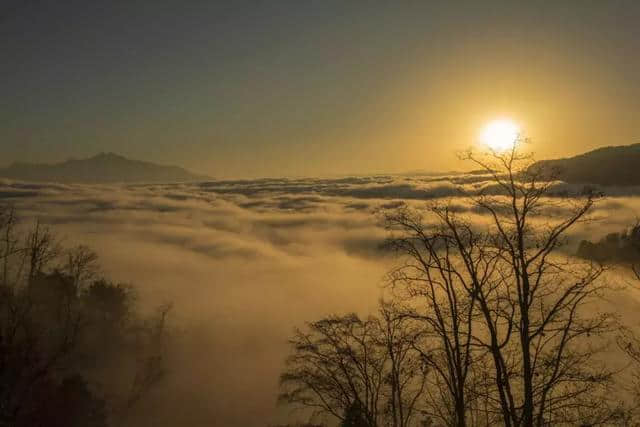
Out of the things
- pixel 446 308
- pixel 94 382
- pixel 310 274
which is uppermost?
pixel 446 308

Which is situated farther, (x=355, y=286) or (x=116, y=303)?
(x=355, y=286)

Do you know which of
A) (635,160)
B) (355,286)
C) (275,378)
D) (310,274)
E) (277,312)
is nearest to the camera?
(275,378)

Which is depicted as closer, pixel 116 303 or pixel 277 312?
pixel 116 303

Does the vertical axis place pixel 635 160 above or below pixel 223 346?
above

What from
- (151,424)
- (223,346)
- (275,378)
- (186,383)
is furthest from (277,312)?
(151,424)

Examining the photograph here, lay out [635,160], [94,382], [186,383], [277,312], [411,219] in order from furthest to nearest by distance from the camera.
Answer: [635,160], [277,312], [186,383], [94,382], [411,219]

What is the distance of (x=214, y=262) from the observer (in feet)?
581

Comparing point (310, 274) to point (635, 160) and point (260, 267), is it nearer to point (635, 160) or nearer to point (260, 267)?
point (260, 267)

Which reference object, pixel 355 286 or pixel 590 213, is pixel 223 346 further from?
pixel 590 213

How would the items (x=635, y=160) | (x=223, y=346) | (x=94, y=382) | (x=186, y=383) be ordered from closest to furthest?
(x=94, y=382) → (x=186, y=383) → (x=223, y=346) → (x=635, y=160)

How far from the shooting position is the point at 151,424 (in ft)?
166

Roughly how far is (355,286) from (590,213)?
138 m

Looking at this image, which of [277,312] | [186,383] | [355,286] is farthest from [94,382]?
[355,286]

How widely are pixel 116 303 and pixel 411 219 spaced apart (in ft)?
177
